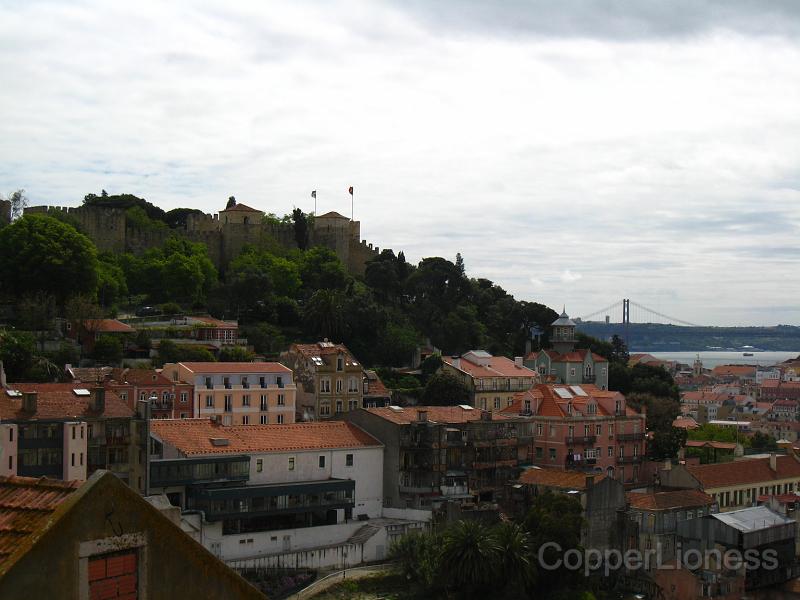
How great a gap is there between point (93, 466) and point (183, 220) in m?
63.3

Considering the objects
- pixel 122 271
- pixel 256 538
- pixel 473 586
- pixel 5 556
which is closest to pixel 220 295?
pixel 122 271

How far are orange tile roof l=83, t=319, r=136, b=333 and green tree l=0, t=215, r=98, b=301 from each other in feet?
13.4

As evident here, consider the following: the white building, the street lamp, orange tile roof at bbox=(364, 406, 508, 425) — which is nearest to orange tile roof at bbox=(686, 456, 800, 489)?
orange tile roof at bbox=(364, 406, 508, 425)

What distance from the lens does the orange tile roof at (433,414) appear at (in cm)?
4934

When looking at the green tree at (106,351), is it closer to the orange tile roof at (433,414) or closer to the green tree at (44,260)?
the green tree at (44,260)

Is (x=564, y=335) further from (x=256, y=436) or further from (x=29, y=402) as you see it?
(x=29, y=402)

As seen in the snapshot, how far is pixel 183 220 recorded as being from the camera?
102562 mm

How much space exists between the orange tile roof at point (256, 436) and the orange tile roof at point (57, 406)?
5.71 ft

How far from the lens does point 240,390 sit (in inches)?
2116

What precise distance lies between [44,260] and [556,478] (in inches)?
1343

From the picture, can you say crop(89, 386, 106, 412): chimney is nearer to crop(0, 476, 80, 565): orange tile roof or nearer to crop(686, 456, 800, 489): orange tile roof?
crop(686, 456, 800, 489): orange tile roof

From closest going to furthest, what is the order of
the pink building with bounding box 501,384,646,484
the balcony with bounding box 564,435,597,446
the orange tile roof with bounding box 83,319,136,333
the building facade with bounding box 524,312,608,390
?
the balcony with bounding box 564,435,597,446
the pink building with bounding box 501,384,646,484
the orange tile roof with bounding box 83,319,136,333
the building facade with bounding box 524,312,608,390

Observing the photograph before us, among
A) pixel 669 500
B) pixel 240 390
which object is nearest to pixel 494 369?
pixel 240 390

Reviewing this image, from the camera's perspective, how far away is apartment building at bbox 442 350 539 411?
212 ft
